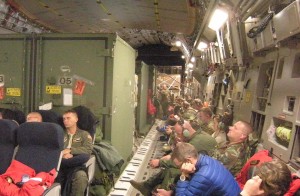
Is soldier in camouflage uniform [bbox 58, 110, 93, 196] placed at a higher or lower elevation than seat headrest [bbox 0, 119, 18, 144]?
lower

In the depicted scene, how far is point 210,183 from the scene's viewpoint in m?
2.49

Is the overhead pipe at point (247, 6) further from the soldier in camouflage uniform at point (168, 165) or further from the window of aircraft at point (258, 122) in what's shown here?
the soldier in camouflage uniform at point (168, 165)

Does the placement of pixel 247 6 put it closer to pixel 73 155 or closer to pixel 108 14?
pixel 73 155

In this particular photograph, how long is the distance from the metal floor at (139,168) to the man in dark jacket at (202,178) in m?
2.01

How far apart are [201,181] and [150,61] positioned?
37.2 feet

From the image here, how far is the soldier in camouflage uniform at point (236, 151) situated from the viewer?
3520 mm

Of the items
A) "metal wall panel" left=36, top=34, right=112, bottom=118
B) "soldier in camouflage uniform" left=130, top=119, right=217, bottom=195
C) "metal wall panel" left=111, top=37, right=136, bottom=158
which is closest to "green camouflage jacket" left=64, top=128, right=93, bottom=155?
"metal wall panel" left=36, top=34, right=112, bottom=118

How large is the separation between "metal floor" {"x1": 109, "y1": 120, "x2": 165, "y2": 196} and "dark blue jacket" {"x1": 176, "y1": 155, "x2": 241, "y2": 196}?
214 centimetres

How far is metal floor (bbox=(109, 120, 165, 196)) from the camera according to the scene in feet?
15.1

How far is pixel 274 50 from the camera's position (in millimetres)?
3871

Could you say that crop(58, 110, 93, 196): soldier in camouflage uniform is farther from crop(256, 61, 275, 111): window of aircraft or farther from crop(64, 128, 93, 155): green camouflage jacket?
crop(256, 61, 275, 111): window of aircraft

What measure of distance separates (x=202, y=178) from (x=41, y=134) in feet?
5.60

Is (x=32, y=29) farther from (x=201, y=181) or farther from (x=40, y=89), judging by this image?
(x=201, y=181)

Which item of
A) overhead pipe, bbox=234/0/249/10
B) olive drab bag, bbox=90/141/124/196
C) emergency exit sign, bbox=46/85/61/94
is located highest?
overhead pipe, bbox=234/0/249/10
